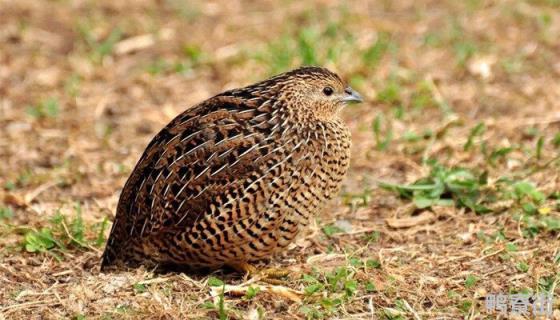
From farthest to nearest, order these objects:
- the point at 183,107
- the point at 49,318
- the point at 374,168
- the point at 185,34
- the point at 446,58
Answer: the point at 185,34 → the point at 446,58 → the point at 183,107 → the point at 374,168 → the point at 49,318

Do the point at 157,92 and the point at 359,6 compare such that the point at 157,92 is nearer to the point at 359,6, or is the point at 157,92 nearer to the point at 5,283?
the point at 359,6

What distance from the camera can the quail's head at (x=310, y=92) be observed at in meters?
5.34

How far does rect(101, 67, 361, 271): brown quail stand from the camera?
504 cm

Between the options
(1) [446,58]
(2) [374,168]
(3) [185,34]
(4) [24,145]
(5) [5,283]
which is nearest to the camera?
(5) [5,283]

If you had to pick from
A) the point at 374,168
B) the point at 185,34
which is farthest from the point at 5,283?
the point at 185,34

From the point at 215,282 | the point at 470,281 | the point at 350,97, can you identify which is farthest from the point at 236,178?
the point at 470,281

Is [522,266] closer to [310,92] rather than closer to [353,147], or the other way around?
[310,92]

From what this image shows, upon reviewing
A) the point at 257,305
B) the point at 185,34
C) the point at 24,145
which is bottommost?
the point at 257,305

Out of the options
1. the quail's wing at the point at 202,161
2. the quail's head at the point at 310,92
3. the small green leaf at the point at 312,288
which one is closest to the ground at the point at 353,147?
the small green leaf at the point at 312,288

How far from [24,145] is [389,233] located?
3161 millimetres

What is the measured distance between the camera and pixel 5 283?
533 cm

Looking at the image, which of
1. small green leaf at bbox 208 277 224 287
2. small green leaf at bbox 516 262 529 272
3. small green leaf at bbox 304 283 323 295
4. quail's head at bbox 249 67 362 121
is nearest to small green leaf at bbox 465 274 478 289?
small green leaf at bbox 516 262 529 272

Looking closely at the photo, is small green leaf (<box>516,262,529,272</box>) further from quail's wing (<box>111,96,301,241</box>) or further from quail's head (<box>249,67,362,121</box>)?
quail's wing (<box>111,96,301,241</box>)

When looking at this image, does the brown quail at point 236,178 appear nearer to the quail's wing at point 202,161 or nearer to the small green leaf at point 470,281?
the quail's wing at point 202,161
